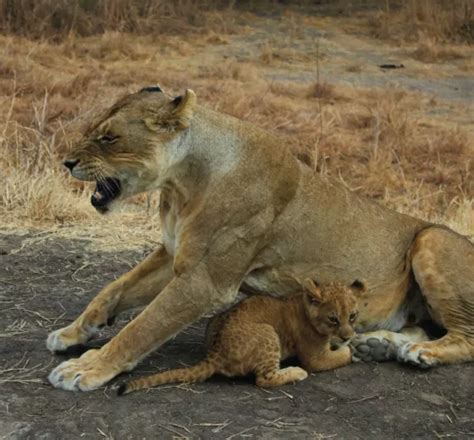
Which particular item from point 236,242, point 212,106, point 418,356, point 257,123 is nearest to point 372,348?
point 418,356

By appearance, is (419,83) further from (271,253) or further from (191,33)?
(271,253)

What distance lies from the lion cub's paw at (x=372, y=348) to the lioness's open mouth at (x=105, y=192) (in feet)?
4.38

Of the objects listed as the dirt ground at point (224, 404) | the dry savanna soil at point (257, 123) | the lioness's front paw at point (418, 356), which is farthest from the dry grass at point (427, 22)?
the dirt ground at point (224, 404)

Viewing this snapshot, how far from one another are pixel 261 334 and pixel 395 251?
3.20 feet

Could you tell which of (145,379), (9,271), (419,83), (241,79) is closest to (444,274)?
(145,379)

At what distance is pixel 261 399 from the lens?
4469 millimetres

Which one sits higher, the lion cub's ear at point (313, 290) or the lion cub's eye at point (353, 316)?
the lion cub's ear at point (313, 290)

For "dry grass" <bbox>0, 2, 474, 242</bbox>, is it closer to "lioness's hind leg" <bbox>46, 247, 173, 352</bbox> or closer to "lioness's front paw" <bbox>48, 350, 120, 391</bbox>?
"lioness's hind leg" <bbox>46, 247, 173, 352</bbox>

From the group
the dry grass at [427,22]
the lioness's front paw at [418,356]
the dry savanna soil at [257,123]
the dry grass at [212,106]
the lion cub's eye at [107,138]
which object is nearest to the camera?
the dry savanna soil at [257,123]

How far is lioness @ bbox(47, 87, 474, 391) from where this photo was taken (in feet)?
15.3

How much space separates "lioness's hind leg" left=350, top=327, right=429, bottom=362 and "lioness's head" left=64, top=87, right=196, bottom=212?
1.24m

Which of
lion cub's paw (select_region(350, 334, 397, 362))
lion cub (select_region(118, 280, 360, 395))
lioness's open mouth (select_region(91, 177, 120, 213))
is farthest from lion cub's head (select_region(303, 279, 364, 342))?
lioness's open mouth (select_region(91, 177, 120, 213))

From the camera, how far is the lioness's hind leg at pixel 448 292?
5047mm

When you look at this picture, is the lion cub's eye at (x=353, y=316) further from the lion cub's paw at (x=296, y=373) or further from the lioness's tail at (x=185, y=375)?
the lioness's tail at (x=185, y=375)
